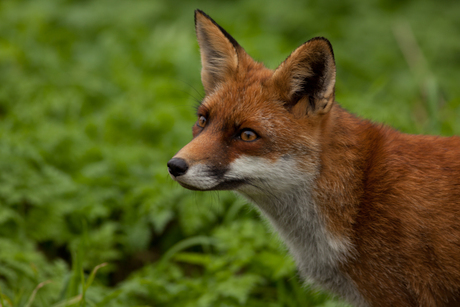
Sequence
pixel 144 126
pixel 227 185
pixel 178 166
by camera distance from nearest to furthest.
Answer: pixel 178 166, pixel 227 185, pixel 144 126

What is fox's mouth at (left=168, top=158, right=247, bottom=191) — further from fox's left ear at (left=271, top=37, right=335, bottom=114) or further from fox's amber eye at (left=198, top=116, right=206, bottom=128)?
fox's left ear at (left=271, top=37, right=335, bottom=114)

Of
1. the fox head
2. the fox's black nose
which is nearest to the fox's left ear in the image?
the fox head

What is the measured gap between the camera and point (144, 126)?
752cm

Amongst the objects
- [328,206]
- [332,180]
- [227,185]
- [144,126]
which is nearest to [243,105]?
[227,185]

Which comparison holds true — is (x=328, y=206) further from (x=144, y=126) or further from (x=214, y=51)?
(x=144, y=126)

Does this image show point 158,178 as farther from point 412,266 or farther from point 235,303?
point 412,266

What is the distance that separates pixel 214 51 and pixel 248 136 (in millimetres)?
1212

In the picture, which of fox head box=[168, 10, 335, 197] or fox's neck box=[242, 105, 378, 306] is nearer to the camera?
fox head box=[168, 10, 335, 197]

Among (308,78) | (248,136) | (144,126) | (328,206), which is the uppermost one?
(308,78)

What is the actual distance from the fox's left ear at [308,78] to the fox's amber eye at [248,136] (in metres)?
0.47

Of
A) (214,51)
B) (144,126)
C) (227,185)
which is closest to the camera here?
(227,185)

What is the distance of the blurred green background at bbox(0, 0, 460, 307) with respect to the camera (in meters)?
5.38

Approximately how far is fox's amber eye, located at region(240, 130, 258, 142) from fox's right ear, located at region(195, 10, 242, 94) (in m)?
0.83

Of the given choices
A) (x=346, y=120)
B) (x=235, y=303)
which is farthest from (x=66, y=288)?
(x=346, y=120)
